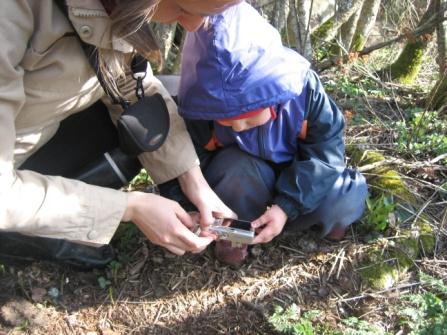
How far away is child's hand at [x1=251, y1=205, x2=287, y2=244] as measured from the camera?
1.93 m

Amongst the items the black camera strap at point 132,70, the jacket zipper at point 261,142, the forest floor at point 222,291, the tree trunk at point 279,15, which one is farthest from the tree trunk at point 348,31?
the black camera strap at point 132,70

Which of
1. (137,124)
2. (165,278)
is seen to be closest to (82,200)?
(137,124)

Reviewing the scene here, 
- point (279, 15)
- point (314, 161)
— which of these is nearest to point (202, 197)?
point (314, 161)

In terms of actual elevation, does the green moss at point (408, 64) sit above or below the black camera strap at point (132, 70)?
below

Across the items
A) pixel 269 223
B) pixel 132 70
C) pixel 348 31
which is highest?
pixel 132 70

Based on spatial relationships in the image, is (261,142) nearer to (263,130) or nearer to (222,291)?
(263,130)

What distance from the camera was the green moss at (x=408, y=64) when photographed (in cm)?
358

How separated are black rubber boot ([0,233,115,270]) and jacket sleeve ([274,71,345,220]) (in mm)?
845

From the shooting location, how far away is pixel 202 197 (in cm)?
195

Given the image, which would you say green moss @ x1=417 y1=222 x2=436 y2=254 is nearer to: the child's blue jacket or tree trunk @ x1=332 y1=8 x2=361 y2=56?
the child's blue jacket

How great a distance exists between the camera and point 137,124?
180 centimetres

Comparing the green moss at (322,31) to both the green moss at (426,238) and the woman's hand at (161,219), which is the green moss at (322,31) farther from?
the woman's hand at (161,219)

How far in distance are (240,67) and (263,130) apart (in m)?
0.40

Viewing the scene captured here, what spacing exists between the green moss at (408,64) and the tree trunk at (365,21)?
38cm
